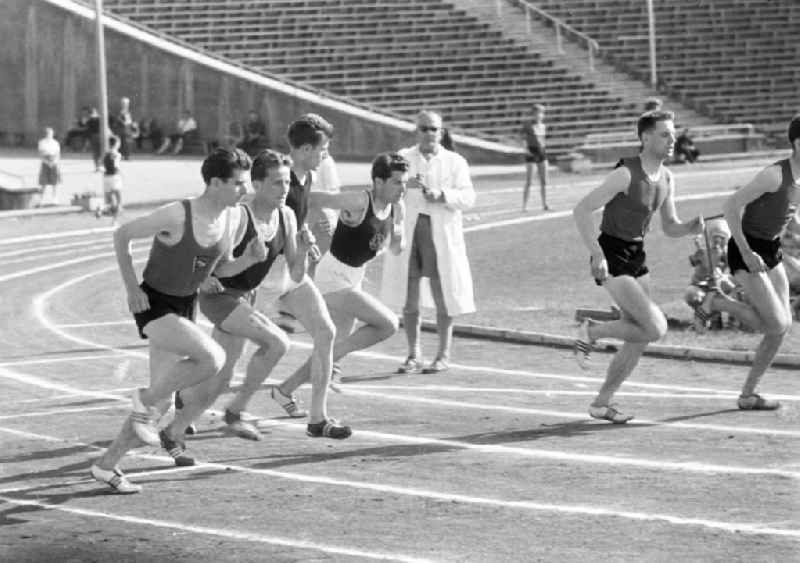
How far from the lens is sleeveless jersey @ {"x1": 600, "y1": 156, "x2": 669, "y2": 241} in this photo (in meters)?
12.5

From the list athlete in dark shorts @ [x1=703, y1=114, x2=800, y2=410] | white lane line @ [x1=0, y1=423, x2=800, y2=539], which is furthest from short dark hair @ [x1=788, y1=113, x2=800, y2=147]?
white lane line @ [x1=0, y1=423, x2=800, y2=539]

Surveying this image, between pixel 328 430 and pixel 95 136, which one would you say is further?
pixel 95 136

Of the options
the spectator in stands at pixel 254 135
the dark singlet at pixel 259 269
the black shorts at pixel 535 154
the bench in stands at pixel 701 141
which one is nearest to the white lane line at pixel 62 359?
the dark singlet at pixel 259 269

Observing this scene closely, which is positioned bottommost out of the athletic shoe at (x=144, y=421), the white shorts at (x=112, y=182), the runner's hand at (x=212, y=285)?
the white shorts at (x=112, y=182)

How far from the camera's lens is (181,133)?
52.4m

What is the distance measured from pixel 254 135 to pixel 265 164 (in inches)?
1504

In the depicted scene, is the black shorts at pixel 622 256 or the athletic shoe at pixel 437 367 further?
the athletic shoe at pixel 437 367

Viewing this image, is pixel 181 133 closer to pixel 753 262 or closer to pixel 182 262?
pixel 753 262

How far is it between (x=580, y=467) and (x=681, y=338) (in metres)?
6.07

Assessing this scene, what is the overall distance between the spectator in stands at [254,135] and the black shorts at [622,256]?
3711 cm

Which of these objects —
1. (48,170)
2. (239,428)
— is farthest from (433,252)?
(48,170)

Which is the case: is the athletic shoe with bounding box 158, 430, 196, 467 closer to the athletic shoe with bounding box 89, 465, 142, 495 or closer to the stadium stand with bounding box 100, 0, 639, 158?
the athletic shoe with bounding box 89, 465, 142, 495

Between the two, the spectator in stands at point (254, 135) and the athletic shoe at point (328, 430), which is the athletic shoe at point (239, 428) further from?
the spectator in stands at point (254, 135)

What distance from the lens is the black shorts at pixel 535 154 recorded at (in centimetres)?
3359
